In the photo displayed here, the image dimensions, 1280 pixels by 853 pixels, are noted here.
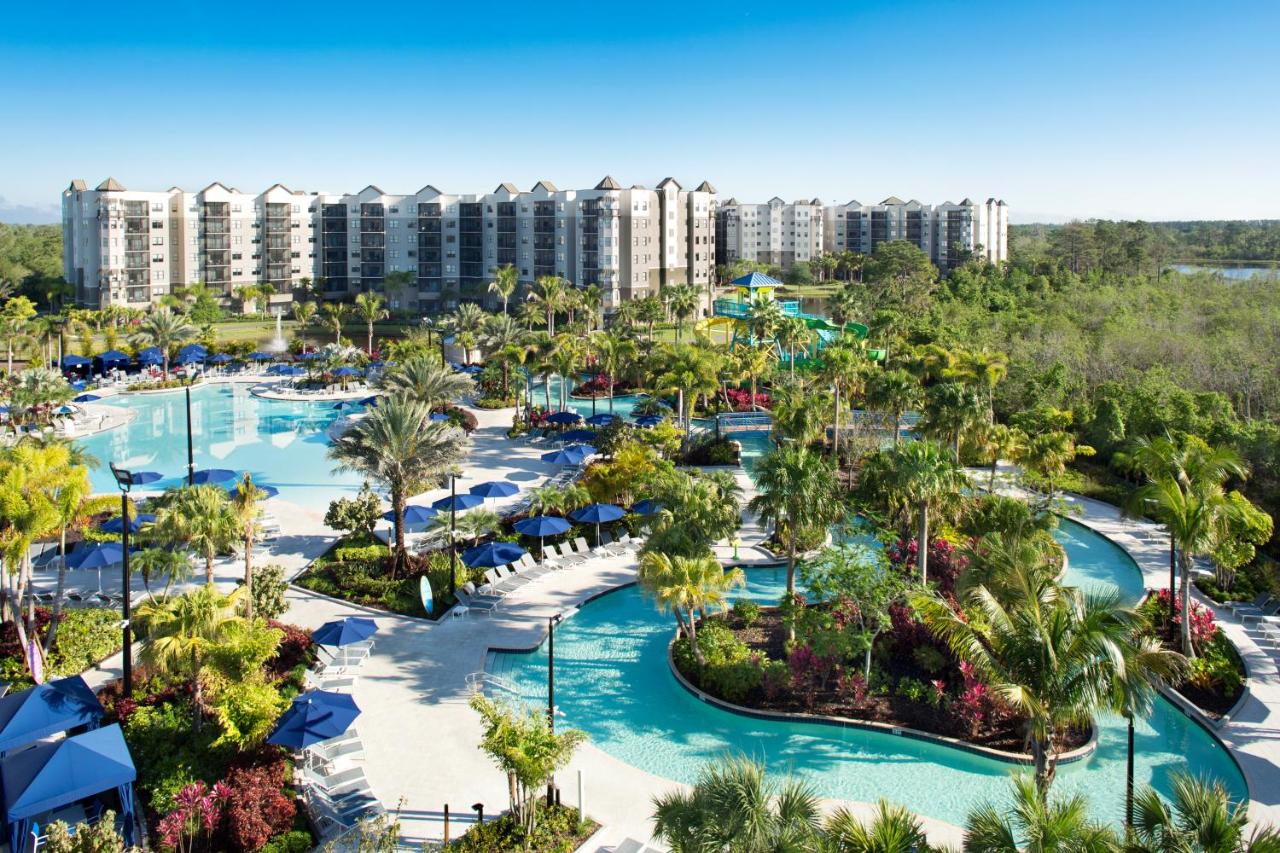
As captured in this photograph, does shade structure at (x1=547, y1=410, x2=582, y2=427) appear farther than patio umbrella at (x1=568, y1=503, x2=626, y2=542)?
Yes

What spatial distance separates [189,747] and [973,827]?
13.0 m

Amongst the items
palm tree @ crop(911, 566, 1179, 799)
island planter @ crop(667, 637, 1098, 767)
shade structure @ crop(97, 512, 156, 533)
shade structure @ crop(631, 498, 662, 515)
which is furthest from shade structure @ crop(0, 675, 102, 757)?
shade structure @ crop(631, 498, 662, 515)

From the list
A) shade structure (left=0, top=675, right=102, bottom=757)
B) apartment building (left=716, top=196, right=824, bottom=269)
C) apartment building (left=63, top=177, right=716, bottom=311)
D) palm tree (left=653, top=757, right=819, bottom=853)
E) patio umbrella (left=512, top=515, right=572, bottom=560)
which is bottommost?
shade structure (left=0, top=675, right=102, bottom=757)

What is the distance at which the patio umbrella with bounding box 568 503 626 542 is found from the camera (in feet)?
91.9

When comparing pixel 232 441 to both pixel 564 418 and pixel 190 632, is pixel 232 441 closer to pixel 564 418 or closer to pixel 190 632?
pixel 564 418

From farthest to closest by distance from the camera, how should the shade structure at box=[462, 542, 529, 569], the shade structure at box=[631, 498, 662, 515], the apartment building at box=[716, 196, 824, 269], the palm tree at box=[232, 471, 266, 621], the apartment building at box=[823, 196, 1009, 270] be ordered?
1. the apartment building at box=[716, 196, 824, 269]
2. the apartment building at box=[823, 196, 1009, 270]
3. the shade structure at box=[631, 498, 662, 515]
4. the shade structure at box=[462, 542, 529, 569]
5. the palm tree at box=[232, 471, 266, 621]

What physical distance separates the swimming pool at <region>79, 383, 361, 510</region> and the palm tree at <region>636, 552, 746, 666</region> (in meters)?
16.3

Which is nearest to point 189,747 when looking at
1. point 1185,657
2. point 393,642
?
point 393,642

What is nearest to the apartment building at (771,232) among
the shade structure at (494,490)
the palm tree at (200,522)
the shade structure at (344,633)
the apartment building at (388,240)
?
the apartment building at (388,240)

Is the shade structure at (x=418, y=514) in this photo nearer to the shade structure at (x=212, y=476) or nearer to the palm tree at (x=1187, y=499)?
the shade structure at (x=212, y=476)

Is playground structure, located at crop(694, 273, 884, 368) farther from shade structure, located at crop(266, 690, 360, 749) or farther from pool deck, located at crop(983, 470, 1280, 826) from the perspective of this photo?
shade structure, located at crop(266, 690, 360, 749)

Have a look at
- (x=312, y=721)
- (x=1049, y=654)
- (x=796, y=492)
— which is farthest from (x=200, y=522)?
(x=1049, y=654)

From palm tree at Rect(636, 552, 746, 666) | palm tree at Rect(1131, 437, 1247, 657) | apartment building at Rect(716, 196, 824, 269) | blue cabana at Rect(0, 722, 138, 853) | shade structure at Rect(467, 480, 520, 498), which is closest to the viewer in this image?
blue cabana at Rect(0, 722, 138, 853)

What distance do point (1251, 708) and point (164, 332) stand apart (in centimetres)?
5458
